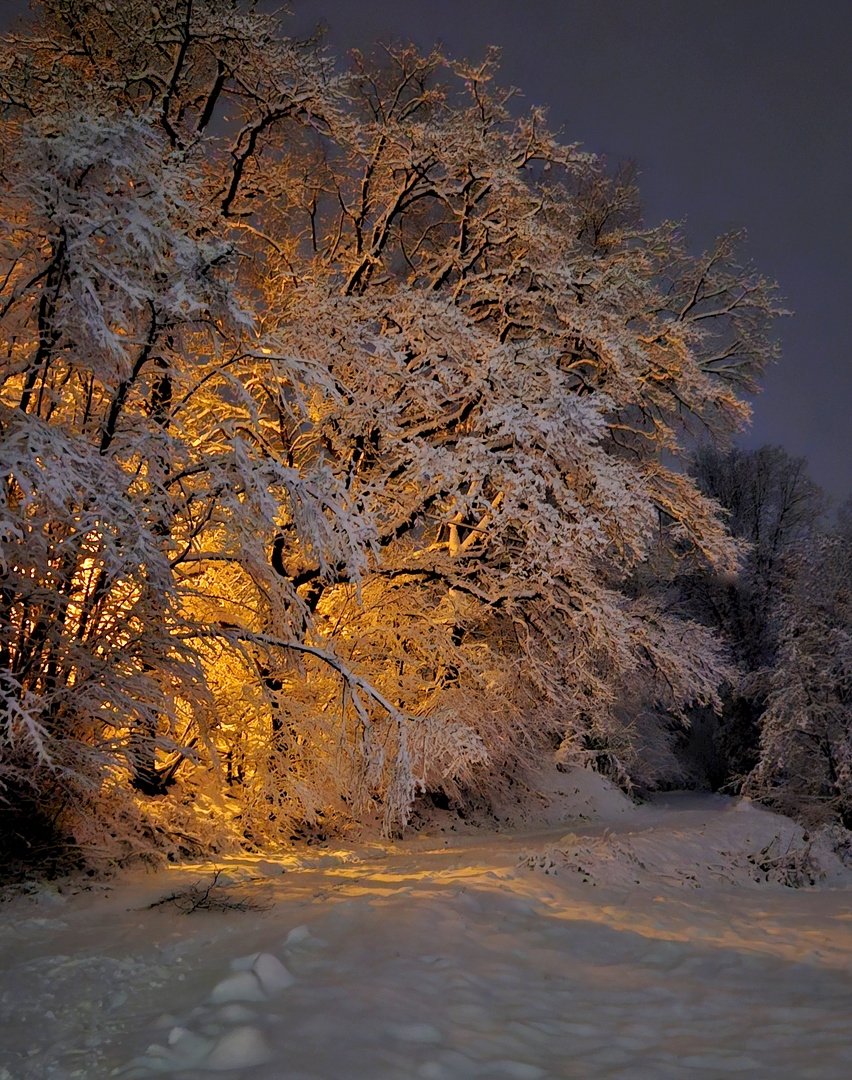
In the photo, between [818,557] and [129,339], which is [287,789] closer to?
[129,339]

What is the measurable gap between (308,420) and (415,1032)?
23.0 ft

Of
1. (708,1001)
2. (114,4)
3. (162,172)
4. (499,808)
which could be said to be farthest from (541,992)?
(114,4)

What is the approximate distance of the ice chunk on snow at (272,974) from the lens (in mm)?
3535

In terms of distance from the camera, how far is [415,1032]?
3148mm

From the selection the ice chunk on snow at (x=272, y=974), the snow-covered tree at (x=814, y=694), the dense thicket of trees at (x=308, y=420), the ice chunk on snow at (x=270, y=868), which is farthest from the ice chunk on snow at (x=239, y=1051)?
the snow-covered tree at (x=814, y=694)

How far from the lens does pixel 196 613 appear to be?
28.3 feet

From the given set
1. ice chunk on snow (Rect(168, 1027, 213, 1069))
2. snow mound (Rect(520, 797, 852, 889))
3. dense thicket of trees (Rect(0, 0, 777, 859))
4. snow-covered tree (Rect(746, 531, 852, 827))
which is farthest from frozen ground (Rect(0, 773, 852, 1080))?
snow-covered tree (Rect(746, 531, 852, 827))

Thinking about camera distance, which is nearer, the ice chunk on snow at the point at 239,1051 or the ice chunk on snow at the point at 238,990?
the ice chunk on snow at the point at 239,1051

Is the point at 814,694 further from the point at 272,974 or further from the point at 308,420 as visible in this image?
the point at 272,974

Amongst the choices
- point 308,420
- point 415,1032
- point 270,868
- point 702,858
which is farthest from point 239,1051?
point 702,858

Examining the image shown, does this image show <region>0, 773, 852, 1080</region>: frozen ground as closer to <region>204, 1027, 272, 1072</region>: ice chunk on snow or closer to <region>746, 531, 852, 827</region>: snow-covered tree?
<region>204, 1027, 272, 1072</region>: ice chunk on snow

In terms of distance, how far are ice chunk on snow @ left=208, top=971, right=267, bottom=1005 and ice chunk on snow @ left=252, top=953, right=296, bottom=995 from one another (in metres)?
0.04

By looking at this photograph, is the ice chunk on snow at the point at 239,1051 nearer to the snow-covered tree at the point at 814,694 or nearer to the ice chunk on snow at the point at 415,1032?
the ice chunk on snow at the point at 415,1032

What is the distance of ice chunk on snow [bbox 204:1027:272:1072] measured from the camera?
9.14 feet
